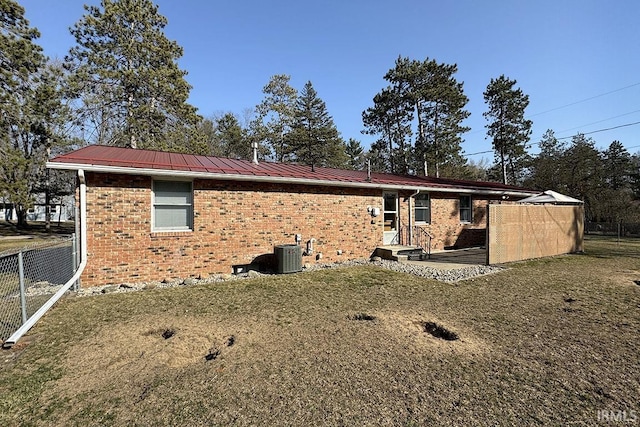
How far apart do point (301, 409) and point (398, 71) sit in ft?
101

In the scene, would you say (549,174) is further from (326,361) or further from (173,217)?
(326,361)

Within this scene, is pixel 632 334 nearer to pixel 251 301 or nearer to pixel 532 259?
pixel 251 301

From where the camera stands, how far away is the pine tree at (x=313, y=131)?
103 ft

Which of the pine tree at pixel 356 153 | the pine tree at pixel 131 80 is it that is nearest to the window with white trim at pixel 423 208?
the pine tree at pixel 131 80

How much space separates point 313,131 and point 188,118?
1382 cm

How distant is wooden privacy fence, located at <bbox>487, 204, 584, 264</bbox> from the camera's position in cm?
1013

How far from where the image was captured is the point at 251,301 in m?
6.18

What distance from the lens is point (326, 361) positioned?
3631 millimetres

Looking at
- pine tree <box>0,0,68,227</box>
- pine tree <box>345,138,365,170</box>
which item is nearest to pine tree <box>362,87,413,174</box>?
pine tree <box>345,138,365,170</box>

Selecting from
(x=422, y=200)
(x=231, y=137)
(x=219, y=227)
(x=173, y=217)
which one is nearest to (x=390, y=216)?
(x=422, y=200)

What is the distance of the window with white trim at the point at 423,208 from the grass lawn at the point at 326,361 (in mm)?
6483

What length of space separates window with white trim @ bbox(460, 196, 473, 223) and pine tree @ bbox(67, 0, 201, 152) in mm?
16609

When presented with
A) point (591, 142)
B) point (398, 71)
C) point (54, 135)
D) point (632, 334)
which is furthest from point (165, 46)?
point (591, 142)

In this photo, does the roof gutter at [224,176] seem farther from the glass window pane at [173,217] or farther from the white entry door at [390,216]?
the glass window pane at [173,217]
